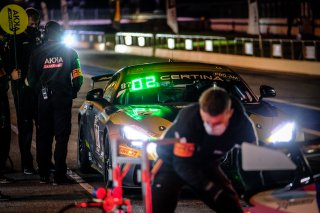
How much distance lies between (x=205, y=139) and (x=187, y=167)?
0.75 feet

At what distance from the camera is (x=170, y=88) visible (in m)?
10.0

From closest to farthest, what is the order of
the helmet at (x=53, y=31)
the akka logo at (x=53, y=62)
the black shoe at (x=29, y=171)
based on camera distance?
the helmet at (x=53, y=31) < the akka logo at (x=53, y=62) < the black shoe at (x=29, y=171)

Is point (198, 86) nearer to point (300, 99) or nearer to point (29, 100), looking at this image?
point (29, 100)

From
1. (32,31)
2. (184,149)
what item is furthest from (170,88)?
(184,149)

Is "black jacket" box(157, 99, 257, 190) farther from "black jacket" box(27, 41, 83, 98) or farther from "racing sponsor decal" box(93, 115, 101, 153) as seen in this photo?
"black jacket" box(27, 41, 83, 98)

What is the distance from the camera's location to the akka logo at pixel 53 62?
9977 millimetres

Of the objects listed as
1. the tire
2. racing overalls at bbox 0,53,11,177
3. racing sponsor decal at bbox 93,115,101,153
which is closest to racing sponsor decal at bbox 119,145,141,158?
racing sponsor decal at bbox 93,115,101,153

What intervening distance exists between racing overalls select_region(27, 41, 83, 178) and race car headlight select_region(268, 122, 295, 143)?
8.52 feet

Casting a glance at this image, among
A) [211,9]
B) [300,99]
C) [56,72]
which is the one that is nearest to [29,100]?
[56,72]

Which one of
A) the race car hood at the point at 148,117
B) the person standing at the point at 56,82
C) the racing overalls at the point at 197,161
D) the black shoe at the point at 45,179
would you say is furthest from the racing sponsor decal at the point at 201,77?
the racing overalls at the point at 197,161

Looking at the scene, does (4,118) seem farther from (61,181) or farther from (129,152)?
(129,152)

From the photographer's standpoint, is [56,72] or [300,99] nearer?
[56,72]

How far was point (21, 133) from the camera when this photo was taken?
11.2 meters

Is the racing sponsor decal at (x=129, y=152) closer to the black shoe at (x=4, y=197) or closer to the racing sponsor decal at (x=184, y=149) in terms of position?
the black shoe at (x=4, y=197)
